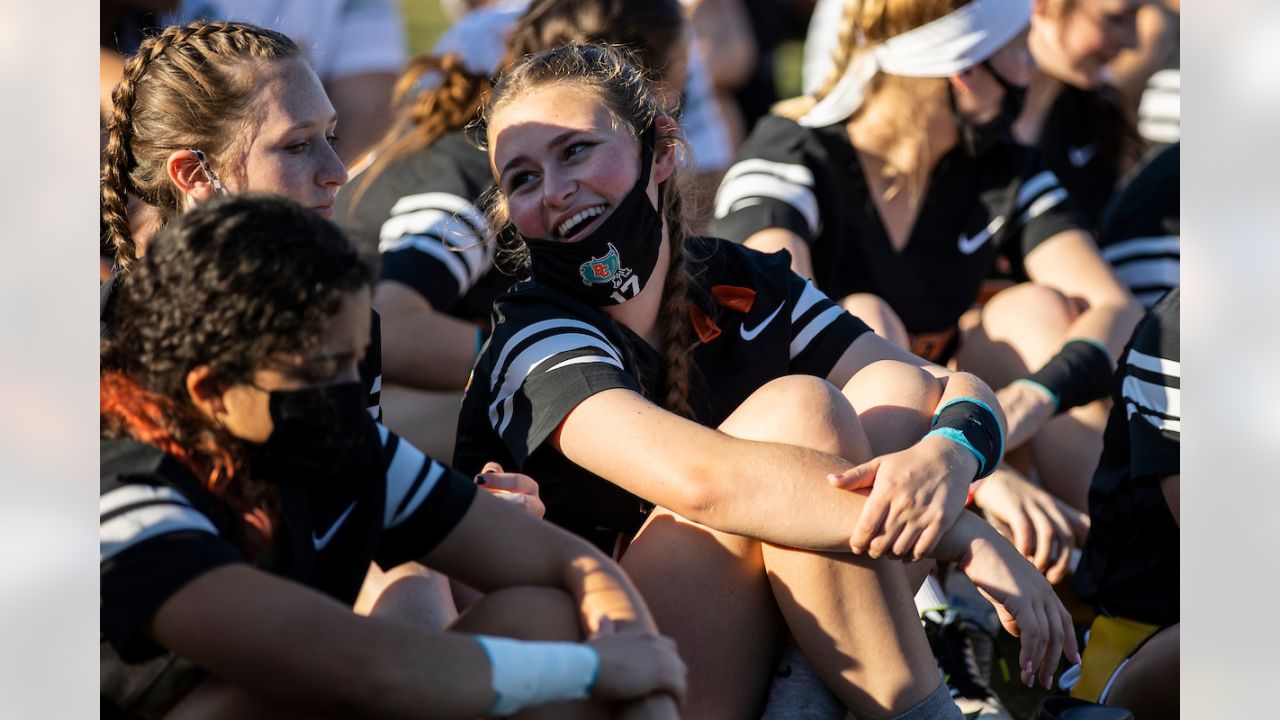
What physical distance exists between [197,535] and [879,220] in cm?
264

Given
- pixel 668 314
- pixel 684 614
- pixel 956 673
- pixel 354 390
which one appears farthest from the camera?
pixel 956 673

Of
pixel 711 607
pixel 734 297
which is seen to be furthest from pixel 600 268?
pixel 711 607

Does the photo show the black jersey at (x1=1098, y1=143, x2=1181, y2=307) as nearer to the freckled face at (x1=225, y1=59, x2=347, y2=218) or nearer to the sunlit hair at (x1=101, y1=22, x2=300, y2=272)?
the freckled face at (x1=225, y1=59, x2=347, y2=218)

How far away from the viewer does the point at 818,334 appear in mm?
2887

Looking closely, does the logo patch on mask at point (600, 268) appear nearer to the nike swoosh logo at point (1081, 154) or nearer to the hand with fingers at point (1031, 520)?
the hand with fingers at point (1031, 520)

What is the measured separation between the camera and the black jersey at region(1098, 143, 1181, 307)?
14.4 ft

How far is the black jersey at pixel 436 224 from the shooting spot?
3.77 m

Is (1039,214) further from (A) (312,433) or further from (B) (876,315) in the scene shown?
(A) (312,433)
